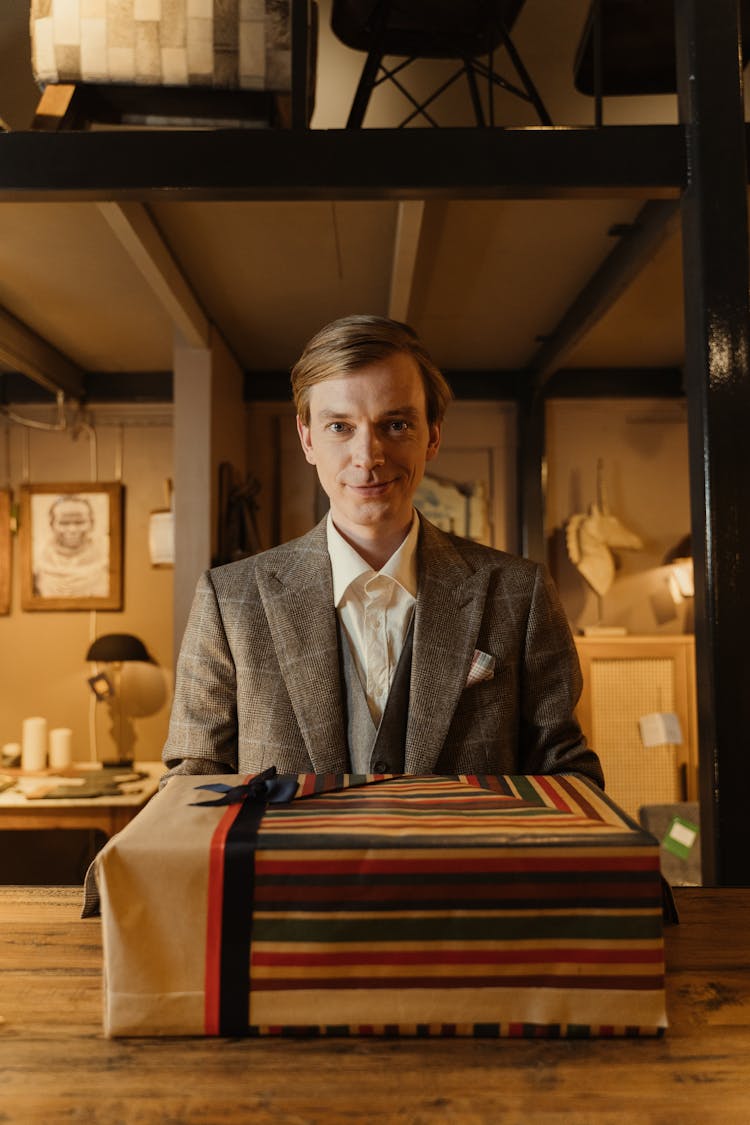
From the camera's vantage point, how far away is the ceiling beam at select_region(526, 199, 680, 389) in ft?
9.87

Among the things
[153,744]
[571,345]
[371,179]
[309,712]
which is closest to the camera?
[309,712]

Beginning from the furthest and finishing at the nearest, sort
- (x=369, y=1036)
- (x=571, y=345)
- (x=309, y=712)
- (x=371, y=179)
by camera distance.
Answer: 1. (x=571, y=345)
2. (x=371, y=179)
3. (x=309, y=712)
4. (x=369, y=1036)

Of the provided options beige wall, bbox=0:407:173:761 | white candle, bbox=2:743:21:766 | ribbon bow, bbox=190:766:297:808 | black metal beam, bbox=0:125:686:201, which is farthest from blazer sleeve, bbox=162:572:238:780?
beige wall, bbox=0:407:173:761

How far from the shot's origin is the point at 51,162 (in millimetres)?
2320

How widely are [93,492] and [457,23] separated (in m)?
3.87

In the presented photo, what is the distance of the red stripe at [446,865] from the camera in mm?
746

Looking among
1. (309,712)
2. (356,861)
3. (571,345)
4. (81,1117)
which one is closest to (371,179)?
(309,712)

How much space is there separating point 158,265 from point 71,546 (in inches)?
112

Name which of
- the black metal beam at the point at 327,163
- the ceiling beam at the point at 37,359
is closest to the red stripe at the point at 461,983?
the black metal beam at the point at 327,163

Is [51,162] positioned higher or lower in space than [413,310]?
lower

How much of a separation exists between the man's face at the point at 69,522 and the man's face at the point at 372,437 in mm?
4588

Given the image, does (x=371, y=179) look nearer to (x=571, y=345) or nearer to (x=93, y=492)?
(x=571, y=345)

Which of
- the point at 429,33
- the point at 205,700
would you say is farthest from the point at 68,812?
the point at 429,33

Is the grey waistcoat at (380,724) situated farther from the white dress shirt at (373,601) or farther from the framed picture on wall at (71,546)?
the framed picture on wall at (71,546)
